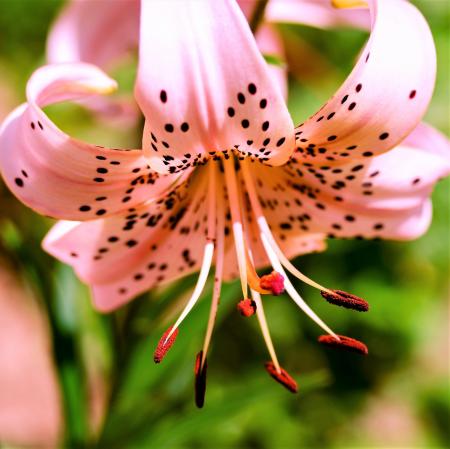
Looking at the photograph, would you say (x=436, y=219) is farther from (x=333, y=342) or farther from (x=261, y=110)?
(x=261, y=110)

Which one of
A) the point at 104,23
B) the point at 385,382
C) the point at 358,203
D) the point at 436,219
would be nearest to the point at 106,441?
the point at 358,203

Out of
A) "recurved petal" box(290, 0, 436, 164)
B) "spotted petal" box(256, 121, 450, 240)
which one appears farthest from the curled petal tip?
"spotted petal" box(256, 121, 450, 240)

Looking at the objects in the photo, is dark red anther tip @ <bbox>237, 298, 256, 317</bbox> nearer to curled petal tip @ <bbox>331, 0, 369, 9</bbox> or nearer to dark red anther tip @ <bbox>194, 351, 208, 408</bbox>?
dark red anther tip @ <bbox>194, 351, 208, 408</bbox>

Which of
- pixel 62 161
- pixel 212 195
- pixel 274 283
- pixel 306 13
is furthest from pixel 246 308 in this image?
pixel 306 13

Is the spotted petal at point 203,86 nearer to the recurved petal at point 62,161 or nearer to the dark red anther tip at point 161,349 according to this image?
the recurved petal at point 62,161

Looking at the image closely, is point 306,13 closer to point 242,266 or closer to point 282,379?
point 242,266
